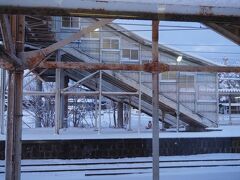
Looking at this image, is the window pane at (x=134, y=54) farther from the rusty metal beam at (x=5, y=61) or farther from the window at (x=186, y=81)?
the rusty metal beam at (x=5, y=61)

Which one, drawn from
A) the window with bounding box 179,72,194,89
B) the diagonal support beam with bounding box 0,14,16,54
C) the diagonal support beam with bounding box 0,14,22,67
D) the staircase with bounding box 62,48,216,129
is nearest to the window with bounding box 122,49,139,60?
the staircase with bounding box 62,48,216,129

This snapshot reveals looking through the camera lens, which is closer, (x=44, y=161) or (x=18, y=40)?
(x=18, y=40)

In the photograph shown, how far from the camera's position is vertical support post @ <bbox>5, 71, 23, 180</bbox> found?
6012 millimetres

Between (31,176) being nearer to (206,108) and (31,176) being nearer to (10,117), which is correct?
(10,117)

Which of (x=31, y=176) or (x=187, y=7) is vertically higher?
(x=187, y=7)

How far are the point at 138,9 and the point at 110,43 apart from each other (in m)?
15.0

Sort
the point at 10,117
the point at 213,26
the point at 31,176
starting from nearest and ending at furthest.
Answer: the point at 10,117
the point at 213,26
the point at 31,176

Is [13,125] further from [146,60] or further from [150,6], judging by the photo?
[146,60]

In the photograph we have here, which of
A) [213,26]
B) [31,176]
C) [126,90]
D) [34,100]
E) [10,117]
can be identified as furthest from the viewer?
[34,100]

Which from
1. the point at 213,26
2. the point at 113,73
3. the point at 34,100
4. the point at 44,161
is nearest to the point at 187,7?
the point at 213,26

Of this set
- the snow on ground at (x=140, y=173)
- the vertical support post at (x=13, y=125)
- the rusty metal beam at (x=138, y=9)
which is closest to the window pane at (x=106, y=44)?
the snow on ground at (x=140, y=173)

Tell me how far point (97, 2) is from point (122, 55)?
1528 cm

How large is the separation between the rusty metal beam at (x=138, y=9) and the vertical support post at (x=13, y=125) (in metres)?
3.96

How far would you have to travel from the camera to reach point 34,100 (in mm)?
27312
